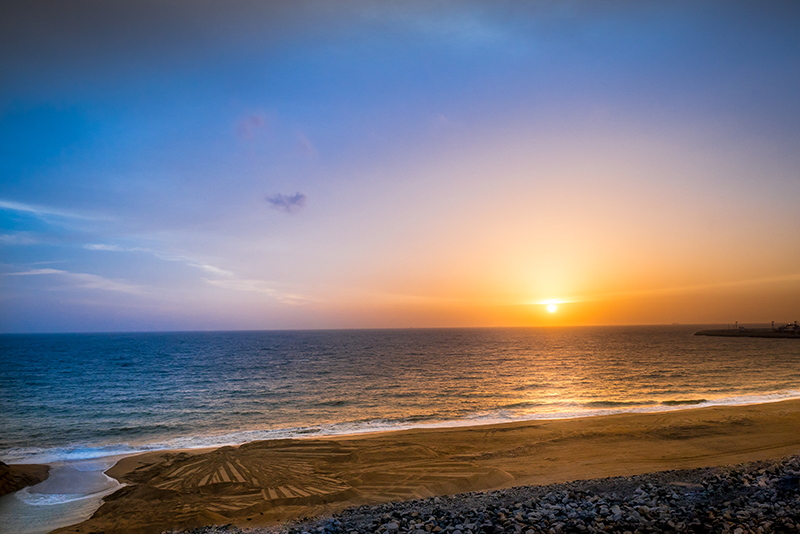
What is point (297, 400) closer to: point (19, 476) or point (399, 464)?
point (19, 476)

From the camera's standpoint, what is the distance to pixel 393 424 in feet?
86.6

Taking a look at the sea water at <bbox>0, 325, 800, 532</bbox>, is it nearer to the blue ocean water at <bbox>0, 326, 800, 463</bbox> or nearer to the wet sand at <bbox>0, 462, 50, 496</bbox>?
the blue ocean water at <bbox>0, 326, 800, 463</bbox>

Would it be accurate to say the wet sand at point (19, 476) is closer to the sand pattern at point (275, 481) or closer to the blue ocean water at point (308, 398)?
the blue ocean water at point (308, 398)

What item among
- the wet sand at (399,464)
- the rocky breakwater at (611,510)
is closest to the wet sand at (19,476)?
the wet sand at (399,464)

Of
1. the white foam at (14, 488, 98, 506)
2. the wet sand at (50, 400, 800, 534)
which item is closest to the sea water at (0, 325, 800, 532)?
the white foam at (14, 488, 98, 506)

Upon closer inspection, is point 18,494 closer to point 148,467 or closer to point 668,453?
point 148,467

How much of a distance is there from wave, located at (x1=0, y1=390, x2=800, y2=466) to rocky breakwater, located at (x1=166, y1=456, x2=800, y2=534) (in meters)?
13.1

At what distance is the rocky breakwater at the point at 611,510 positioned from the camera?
8094mm

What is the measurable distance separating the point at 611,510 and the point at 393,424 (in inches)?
749

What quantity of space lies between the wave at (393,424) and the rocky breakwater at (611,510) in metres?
13.1

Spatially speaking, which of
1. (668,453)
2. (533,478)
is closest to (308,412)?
(533,478)

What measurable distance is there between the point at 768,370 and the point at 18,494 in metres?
75.8

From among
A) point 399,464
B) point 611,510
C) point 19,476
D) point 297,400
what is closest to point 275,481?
point 399,464

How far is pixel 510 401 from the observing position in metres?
34.4
